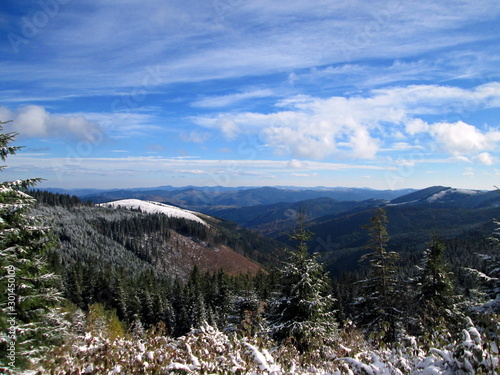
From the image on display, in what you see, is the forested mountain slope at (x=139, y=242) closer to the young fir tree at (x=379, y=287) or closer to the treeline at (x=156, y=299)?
the treeline at (x=156, y=299)

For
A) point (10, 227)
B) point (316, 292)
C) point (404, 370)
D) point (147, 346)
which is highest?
point (10, 227)

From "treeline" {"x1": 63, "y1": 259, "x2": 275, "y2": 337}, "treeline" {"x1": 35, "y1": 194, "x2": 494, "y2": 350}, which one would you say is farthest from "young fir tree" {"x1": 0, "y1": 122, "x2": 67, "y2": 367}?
"treeline" {"x1": 63, "y1": 259, "x2": 275, "y2": 337}

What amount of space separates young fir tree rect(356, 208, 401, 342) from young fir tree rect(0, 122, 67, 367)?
16.7 metres

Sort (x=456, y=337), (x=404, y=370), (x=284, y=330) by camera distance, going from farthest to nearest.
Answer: (x=284, y=330) → (x=456, y=337) → (x=404, y=370)

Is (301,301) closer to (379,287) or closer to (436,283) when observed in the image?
(379,287)

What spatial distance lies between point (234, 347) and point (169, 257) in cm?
15133

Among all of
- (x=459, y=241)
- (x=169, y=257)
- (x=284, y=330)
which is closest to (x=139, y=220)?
(x=169, y=257)

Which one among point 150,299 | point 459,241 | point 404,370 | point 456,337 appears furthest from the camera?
point 459,241

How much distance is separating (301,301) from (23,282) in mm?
12508

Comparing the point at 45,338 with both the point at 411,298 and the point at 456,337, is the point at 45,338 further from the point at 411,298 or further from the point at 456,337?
the point at 411,298

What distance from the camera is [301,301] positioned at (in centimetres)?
1605

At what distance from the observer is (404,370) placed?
5.18 m

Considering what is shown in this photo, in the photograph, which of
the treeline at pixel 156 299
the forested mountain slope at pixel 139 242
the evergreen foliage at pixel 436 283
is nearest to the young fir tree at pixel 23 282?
the evergreen foliage at pixel 436 283

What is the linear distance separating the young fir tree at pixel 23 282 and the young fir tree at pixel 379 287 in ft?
54.9
